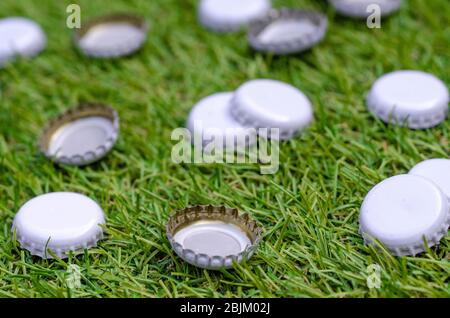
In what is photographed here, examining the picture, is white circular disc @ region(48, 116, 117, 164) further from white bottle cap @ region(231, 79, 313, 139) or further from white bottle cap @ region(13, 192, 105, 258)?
white bottle cap @ region(231, 79, 313, 139)

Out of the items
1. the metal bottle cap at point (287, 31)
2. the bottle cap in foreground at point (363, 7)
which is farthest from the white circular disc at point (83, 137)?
the bottle cap in foreground at point (363, 7)

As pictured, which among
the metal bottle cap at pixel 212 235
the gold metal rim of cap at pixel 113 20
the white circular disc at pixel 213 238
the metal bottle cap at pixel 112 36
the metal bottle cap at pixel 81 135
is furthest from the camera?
the gold metal rim of cap at pixel 113 20

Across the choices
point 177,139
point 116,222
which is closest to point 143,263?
point 116,222

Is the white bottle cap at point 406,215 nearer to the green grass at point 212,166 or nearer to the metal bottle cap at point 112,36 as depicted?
the green grass at point 212,166

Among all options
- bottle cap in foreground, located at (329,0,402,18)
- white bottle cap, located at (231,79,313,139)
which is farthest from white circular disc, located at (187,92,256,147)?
bottle cap in foreground, located at (329,0,402,18)

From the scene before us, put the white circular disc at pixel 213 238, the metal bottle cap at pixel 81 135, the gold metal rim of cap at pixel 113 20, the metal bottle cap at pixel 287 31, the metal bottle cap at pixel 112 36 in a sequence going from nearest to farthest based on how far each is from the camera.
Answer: the white circular disc at pixel 213 238
the metal bottle cap at pixel 81 135
the metal bottle cap at pixel 287 31
the metal bottle cap at pixel 112 36
the gold metal rim of cap at pixel 113 20

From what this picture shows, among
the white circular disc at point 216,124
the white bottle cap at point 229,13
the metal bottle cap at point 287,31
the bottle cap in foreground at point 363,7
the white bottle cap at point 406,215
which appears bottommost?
the white bottle cap at point 406,215

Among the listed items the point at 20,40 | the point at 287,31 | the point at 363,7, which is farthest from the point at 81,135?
the point at 363,7
